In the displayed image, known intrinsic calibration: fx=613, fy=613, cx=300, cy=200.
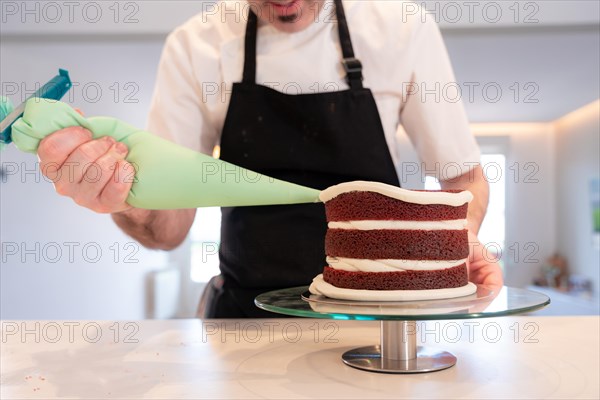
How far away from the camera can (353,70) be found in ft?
4.44

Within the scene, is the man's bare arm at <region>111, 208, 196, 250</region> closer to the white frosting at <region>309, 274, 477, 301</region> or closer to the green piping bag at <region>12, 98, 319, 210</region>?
the green piping bag at <region>12, 98, 319, 210</region>

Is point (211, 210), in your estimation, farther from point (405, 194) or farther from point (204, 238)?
point (405, 194)

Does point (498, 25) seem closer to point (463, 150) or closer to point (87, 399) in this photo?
point (463, 150)

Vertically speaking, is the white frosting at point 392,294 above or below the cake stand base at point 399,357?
above

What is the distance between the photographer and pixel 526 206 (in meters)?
6.02

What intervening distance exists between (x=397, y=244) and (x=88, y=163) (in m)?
0.45

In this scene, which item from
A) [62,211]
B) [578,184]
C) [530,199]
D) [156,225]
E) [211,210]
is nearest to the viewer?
[156,225]

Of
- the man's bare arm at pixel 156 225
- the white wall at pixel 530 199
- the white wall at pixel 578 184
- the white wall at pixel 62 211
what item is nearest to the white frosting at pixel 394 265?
the man's bare arm at pixel 156 225

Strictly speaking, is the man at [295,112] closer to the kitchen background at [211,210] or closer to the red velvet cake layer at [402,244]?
the kitchen background at [211,210]

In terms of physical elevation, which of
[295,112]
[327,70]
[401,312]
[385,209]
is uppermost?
[327,70]

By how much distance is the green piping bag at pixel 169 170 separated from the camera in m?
0.81

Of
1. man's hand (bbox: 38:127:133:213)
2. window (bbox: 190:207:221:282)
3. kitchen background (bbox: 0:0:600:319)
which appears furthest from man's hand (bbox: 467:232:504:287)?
window (bbox: 190:207:221:282)

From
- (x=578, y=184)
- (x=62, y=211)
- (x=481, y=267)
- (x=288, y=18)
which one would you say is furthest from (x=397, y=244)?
(x=578, y=184)

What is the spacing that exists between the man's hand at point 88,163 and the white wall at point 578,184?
16.0 ft
